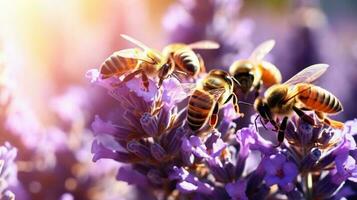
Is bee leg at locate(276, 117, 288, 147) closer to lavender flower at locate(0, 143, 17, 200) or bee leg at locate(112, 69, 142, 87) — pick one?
bee leg at locate(112, 69, 142, 87)

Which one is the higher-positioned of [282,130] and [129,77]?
[129,77]

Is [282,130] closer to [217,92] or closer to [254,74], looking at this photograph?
[217,92]

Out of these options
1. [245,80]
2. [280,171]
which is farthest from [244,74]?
[280,171]

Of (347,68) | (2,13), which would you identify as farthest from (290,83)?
(347,68)

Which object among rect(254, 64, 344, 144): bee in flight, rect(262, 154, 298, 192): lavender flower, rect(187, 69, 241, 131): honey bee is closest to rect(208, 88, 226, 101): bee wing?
rect(187, 69, 241, 131): honey bee

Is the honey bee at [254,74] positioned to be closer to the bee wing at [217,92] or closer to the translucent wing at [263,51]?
the translucent wing at [263,51]
